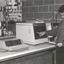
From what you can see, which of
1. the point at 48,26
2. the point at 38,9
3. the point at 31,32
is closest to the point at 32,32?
the point at 31,32

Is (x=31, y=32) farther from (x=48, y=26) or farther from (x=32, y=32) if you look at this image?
(x=48, y=26)

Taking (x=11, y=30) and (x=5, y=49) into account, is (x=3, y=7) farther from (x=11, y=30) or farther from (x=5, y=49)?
(x=5, y=49)

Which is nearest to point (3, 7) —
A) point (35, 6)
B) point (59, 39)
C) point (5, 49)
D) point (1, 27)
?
point (1, 27)

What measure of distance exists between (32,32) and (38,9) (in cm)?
62

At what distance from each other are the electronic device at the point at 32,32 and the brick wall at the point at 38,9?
31cm

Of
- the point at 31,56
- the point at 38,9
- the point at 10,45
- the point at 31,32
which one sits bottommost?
the point at 31,56

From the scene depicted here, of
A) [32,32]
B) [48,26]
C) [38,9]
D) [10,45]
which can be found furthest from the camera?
[38,9]

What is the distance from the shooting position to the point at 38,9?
289 centimetres

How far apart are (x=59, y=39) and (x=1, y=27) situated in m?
0.96

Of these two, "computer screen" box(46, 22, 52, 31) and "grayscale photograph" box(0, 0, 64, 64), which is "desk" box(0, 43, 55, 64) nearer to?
Answer: "grayscale photograph" box(0, 0, 64, 64)

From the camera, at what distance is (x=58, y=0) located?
80.8 inches

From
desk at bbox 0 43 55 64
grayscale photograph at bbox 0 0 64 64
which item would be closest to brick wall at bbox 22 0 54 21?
grayscale photograph at bbox 0 0 64 64

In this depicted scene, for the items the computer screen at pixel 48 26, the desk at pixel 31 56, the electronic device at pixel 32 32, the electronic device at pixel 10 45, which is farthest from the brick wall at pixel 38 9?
the electronic device at pixel 10 45

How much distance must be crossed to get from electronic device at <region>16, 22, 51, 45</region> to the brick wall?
0.31 meters
